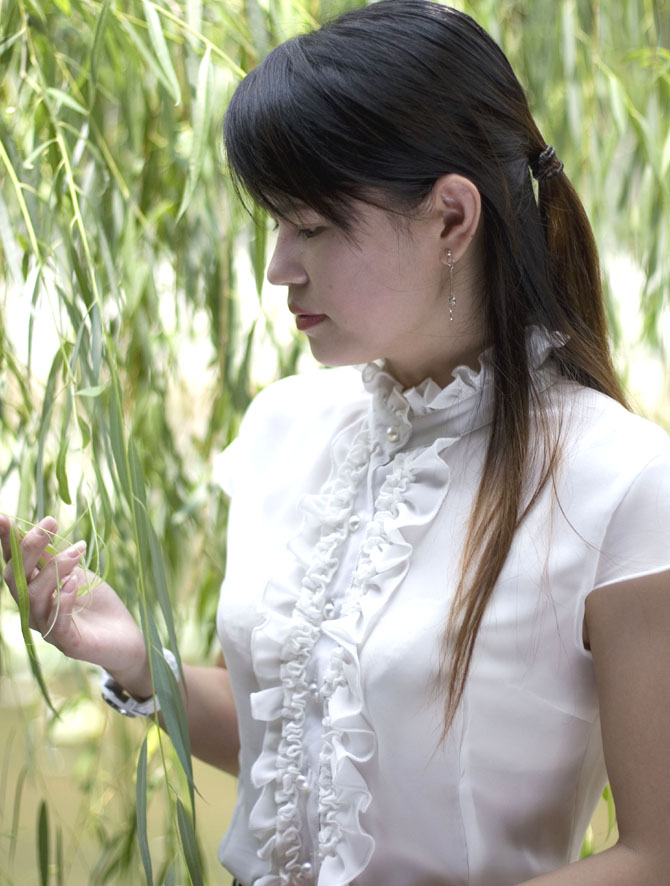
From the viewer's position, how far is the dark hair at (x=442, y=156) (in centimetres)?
75

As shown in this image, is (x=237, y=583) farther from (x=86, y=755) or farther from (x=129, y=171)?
(x=86, y=755)

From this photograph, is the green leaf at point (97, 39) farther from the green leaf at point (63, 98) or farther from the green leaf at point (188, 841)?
the green leaf at point (188, 841)

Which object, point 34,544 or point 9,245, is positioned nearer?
point 34,544

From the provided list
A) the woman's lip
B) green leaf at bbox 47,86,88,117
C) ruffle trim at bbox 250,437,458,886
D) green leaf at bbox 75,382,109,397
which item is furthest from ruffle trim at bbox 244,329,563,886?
green leaf at bbox 47,86,88,117

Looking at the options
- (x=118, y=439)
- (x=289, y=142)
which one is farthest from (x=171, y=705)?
(x=289, y=142)

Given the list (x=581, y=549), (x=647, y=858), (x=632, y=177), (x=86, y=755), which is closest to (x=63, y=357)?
(x=581, y=549)

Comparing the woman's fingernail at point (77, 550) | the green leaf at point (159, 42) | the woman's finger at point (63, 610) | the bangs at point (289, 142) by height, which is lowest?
the woman's finger at point (63, 610)

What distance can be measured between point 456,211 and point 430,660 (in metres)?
0.33

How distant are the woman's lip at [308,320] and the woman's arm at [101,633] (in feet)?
0.78

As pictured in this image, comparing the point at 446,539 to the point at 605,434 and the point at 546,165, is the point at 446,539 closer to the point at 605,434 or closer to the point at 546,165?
the point at 605,434

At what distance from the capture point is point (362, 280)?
79 cm

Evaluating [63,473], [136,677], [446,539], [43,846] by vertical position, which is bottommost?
[43,846]

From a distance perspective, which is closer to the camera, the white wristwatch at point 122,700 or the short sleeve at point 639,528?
the short sleeve at point 639,528

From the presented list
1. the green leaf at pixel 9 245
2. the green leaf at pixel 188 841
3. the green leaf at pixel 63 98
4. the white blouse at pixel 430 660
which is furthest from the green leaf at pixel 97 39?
the green leaf at pixel 188 841
